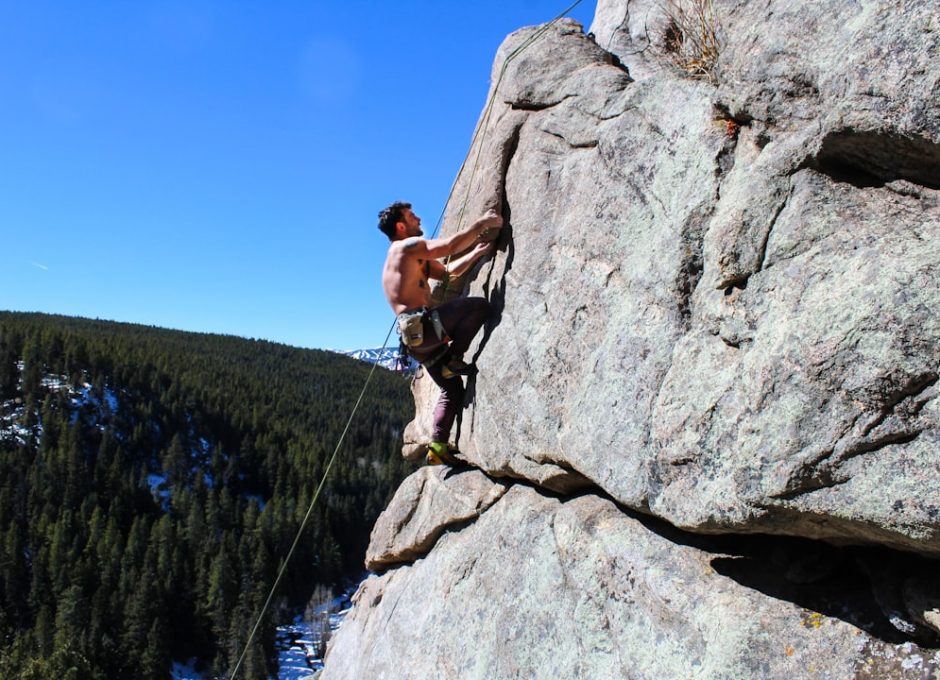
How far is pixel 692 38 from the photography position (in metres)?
6.14

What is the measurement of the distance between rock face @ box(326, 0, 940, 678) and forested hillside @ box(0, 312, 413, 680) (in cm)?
5314

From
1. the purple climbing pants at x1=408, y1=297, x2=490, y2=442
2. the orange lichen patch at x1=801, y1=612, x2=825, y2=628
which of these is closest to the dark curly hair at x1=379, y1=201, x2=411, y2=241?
the purple climbing pants at x1=408, y1=297, x2=490, y2=442

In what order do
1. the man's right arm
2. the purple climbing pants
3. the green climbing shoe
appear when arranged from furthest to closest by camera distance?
the green climbing shoe, the purple climbing pants, the man's right arm

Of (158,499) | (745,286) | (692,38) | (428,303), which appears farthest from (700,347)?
(158,499)

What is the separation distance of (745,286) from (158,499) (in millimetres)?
110546

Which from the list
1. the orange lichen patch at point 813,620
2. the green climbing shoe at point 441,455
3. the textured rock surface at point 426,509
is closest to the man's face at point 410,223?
the green climbing shoe at point 441,455

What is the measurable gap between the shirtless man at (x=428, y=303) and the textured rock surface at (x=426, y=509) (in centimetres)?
99

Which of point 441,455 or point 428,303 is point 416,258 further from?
point 441,455

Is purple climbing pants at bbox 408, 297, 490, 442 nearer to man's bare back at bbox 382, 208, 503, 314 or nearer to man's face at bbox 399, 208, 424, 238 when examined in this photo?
man's bare back at bbox 382, 208, 503, 314

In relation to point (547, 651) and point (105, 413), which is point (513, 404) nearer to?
point (547, 651)

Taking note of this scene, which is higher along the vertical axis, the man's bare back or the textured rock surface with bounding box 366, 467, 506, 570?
the man's bare back

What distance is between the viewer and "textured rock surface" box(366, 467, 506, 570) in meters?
8.04

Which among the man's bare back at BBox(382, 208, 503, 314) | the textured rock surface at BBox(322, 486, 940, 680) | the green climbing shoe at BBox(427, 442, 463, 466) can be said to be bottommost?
the textured rock surface at BBox(322, 486, 940, 680)

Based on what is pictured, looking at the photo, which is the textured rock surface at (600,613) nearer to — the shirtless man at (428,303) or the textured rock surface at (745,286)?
the textured rock surface at (745,286)
